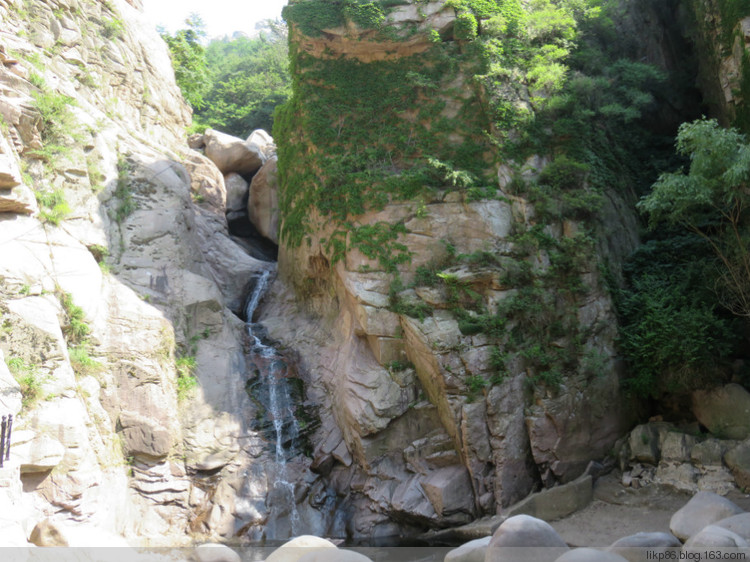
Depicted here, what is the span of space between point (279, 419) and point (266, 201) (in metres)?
12.3

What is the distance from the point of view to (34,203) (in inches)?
559

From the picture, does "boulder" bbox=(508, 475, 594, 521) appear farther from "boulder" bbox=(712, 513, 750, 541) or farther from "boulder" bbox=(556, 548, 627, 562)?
"boulder" bbox=(556, 548, 627, 562)

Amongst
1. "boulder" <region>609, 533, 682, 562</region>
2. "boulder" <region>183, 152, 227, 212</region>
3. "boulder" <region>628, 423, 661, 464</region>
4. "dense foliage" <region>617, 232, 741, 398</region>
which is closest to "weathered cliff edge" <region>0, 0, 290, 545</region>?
"boulder" <region>183, 152, 227, 212</region>

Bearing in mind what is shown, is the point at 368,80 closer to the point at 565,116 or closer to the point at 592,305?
the point at 565,116

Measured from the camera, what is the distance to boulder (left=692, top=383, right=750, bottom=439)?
1395 centimetres

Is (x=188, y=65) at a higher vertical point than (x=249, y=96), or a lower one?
lower

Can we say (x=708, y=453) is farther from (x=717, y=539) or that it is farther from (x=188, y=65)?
(x=188, y=65)

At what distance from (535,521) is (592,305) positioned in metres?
9.03

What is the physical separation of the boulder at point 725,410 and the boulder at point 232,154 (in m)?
21.0

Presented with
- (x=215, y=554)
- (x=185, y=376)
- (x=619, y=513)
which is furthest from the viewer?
(x=185, y=376)

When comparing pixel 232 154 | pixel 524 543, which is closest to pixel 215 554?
pixel 524 543

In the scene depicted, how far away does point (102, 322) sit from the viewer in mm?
14508

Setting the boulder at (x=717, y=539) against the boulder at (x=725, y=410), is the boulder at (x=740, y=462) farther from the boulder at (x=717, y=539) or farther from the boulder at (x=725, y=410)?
the boulder at (x=717, y=539)

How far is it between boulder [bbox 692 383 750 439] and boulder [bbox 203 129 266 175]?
21.0m
